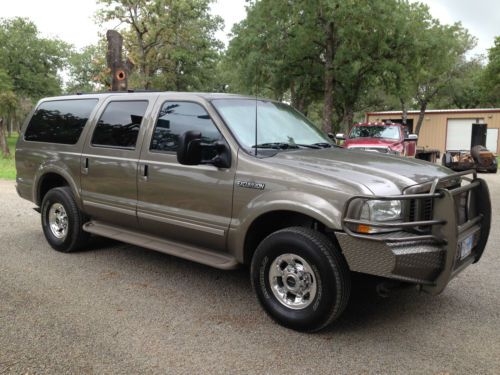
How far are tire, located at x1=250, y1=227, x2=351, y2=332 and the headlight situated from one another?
39 centimetres

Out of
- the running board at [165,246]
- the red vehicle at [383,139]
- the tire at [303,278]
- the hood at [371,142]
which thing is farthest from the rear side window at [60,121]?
the hood at [371,142]

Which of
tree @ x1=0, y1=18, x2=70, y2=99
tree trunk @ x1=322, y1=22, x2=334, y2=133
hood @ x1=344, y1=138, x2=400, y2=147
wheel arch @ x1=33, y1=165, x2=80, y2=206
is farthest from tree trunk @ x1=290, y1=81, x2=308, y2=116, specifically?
tree @ x1=0, y1=18, x2=70, y2=99

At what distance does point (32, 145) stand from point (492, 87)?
98.3 ft

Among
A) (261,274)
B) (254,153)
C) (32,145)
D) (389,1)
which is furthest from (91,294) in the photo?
(389,1)

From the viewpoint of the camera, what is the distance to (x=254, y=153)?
13.3 ft

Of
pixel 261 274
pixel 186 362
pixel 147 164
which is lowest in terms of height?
pixel 186 362

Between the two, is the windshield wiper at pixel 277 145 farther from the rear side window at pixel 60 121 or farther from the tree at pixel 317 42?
the tree at pixel 317 42

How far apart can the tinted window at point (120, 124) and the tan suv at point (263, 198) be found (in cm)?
2

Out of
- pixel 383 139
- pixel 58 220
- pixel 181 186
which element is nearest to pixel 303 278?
pixel 181 186

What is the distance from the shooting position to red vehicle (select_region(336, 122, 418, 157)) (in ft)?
46.2

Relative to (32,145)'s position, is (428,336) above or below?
below

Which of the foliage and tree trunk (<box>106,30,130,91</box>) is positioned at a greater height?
the foliage

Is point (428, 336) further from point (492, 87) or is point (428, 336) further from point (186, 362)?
point (492, 87)

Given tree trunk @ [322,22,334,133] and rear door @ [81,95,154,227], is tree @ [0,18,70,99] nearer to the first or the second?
tree trunk @ [322,22,334,133]
